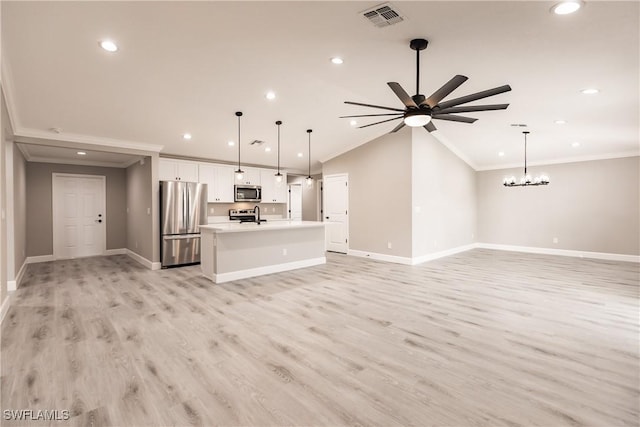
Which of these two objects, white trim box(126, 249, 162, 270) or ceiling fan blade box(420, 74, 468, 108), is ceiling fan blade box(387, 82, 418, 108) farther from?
white trim box(126, 249, 162, 270)

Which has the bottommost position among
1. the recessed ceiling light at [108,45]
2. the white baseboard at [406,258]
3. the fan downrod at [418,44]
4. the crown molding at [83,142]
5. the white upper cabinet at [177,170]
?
the white baseboard at [406,258]

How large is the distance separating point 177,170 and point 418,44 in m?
5.76

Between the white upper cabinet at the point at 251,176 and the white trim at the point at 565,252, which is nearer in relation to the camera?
the white trim at the point at 565,252

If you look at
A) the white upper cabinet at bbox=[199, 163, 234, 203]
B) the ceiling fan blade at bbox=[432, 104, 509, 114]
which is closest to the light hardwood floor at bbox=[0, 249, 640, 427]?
the ceiling fan blade at bbox=[432, 104, 509, 114]

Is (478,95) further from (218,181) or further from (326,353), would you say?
(218,181)

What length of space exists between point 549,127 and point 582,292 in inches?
122

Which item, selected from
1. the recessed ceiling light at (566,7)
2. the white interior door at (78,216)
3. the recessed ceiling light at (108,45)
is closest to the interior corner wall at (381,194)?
the recessed ceiling light at (566,7)

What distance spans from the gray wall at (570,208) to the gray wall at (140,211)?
9021mm

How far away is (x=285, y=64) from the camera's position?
366 centimetres

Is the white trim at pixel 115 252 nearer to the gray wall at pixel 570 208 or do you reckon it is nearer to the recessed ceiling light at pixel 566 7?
the recessed ceiling light at pixel 566 7

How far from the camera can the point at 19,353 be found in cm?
257

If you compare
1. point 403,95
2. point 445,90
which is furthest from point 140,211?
Result: point 445,90

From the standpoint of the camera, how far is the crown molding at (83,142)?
4.79 meters

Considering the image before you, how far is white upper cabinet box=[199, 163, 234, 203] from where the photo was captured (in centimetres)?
723
